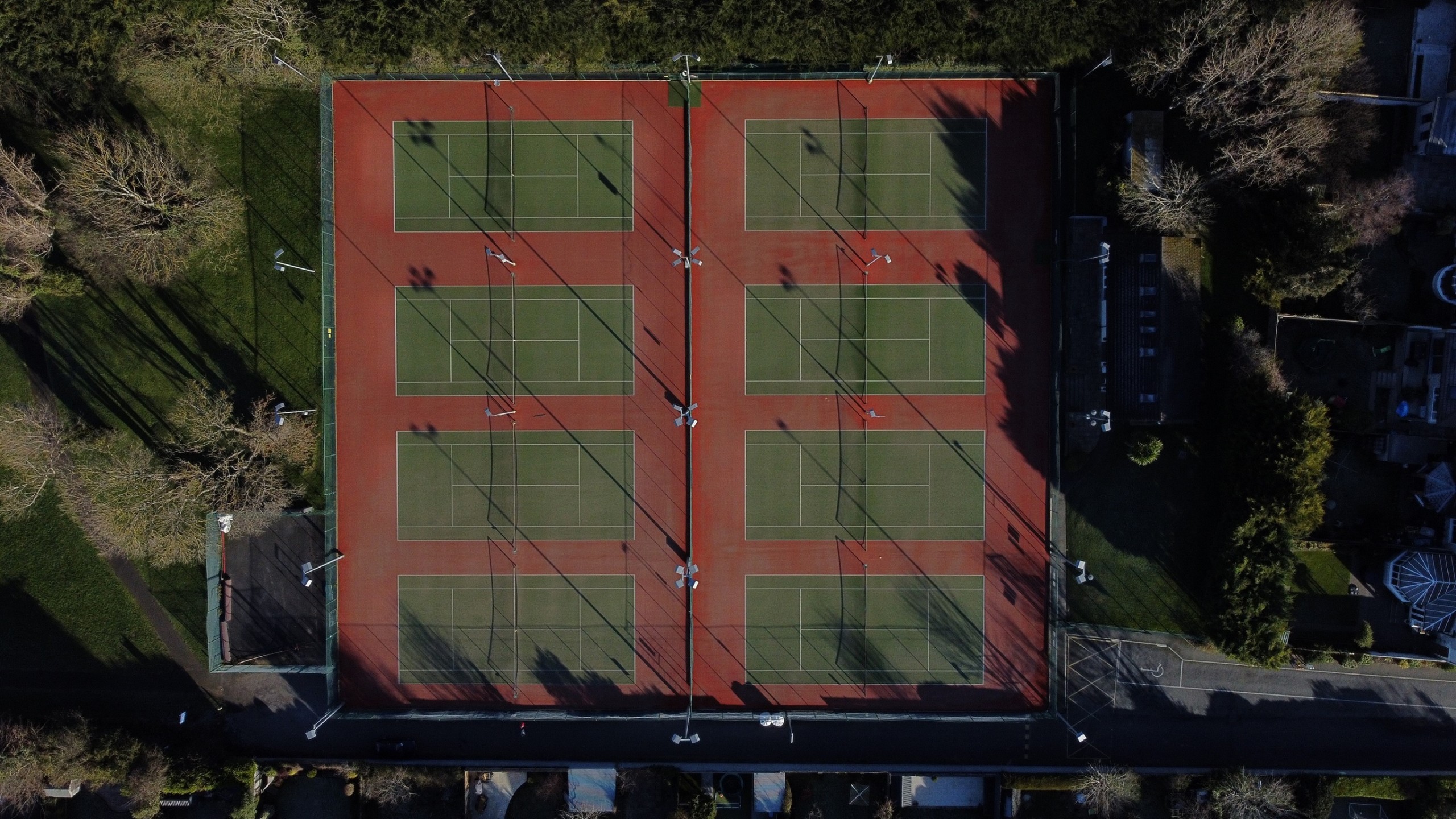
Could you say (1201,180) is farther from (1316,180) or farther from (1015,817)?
(1015,817)

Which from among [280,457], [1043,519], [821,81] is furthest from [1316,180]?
[280,457]

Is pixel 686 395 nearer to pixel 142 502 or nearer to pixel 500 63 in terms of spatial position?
pixel 500 63

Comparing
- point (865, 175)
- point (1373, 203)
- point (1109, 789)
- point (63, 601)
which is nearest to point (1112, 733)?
point (1109, 789)

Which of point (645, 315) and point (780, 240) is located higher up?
point (780, 240)

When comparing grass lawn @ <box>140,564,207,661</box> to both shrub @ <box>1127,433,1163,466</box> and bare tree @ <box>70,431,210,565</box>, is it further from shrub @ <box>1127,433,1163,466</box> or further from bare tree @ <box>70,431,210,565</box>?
shrub @ <box>1127,433,1163,466</box>

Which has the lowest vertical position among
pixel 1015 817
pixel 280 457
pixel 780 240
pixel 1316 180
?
pixel 1015 817
